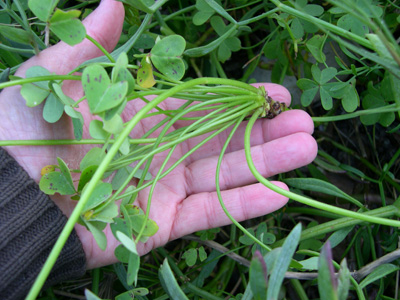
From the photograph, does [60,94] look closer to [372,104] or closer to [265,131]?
[265,131]

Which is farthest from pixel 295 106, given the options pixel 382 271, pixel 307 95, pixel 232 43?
pixel 382 271

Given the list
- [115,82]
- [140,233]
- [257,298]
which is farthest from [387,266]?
[115,82]

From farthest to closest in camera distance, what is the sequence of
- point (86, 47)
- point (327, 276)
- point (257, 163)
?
point (257, 163) → point (86, 47) → point (327, 276)

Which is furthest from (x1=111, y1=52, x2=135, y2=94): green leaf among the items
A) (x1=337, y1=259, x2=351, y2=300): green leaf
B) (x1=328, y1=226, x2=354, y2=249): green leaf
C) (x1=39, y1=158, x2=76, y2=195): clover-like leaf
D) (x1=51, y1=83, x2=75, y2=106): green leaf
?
(x1=328, y1=226, x2=354, y2=249): green leaf

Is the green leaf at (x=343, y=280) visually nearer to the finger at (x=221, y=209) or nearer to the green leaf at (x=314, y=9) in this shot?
the finger at (x=221, y=209)

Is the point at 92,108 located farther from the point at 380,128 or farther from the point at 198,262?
the point at 380,128

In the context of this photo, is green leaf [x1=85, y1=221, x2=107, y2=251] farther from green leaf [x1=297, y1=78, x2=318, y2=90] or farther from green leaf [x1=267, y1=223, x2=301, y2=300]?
green leaf [x1=297, y1=78, x2=318, y2=90]

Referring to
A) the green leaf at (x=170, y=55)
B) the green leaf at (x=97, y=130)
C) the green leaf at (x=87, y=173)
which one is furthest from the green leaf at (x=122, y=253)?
the green leaf at (x=170, y=55)
